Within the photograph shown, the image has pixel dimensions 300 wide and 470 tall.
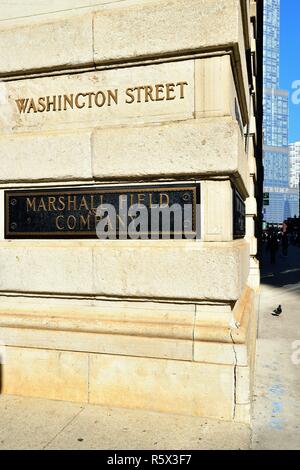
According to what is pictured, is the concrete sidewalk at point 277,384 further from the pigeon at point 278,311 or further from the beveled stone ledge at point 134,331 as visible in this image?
the beveled stone ledge at point 134,331

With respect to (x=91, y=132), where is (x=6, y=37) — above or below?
above

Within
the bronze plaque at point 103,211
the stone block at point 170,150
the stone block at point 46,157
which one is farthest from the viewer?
the stone block at point 46,157

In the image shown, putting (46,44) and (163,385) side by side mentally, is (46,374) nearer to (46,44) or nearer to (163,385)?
(163,385)

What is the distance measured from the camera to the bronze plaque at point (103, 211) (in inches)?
168

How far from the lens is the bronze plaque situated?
426 cm

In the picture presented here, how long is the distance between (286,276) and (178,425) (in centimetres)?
1593

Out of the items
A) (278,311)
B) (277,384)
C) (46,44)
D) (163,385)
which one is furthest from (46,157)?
(278,311)

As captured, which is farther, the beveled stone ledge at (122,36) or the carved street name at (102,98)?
the carved street name at (102,98)

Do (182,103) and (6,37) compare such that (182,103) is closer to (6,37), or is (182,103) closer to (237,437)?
(6,37)

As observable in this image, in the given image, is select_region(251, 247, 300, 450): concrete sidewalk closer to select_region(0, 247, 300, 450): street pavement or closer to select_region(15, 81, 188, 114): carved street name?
select_region(0, 247, 300, 450): street pavement

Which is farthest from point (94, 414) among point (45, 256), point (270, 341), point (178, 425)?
point (270, 341)

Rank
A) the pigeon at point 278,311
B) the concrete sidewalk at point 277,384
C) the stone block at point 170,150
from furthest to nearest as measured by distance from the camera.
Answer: the pigeon at point 278,311
the stone block at point 170,150
the concrete sidewalk at point 277,384

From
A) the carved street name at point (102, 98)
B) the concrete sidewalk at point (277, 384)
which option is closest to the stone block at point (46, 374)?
the concrete sidewalk at point (277, 384)

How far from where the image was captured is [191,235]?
4.24 metres
